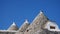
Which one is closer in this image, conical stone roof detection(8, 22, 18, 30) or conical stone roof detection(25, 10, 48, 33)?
conical stone roof detection(25, 10, 48, 33)

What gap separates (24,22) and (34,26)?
4572mm

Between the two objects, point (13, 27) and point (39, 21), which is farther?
point (13, 27)

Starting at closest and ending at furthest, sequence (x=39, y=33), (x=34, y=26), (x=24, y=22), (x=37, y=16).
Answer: (x=39, y=33) < (x=34, y=26) < (x=37, y=16) < (x=24, y=22)

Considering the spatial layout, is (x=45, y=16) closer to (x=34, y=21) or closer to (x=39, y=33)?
(x=34, y=21)

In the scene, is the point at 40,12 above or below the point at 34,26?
above

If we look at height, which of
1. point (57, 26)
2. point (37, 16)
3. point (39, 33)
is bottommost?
point (39, 33)

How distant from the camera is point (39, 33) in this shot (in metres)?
19.8

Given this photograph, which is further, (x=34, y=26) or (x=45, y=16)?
(x=45, y=16)

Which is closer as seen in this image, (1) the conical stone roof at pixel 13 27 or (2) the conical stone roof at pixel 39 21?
(2) the conical stone roof at pixel 39 21

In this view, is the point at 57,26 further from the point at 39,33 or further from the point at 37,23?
the point at 39,33

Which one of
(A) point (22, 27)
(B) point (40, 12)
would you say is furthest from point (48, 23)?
(A) point (22, 27)

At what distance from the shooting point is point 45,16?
2714 centimetres

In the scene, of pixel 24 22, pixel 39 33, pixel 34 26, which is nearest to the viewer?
pixel 39 33

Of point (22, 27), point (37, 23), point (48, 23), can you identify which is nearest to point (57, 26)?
point (48, 23)
